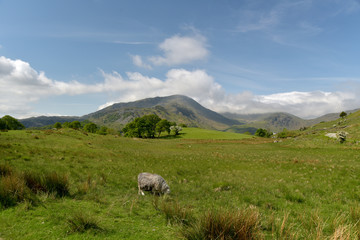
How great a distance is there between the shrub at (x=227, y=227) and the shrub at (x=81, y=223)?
3358mm

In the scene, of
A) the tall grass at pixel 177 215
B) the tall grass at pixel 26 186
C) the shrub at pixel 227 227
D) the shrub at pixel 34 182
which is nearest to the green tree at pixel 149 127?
the tall grass at pixel 26 186

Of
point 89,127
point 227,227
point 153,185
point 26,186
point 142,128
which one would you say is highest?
point 89,127

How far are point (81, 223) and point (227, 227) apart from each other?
470 centimetres

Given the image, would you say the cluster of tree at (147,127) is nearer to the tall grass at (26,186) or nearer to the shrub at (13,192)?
the tall grass at (26,186)

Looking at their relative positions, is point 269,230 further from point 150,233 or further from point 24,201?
point 24,201

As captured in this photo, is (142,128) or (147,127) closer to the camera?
(142,128)

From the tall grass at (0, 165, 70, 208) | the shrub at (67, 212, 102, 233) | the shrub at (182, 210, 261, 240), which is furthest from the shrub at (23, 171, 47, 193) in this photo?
the shrub at (182, 210, 261, 240)

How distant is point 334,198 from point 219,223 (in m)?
10.0

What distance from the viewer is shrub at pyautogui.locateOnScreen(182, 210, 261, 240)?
4918 mm

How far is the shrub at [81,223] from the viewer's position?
5785 mm

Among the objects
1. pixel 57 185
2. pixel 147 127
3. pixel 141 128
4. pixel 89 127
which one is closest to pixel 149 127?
pixel 147 127

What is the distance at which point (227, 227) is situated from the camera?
5.00 meters

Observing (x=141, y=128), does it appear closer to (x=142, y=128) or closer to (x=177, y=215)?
(x=142, y=128)

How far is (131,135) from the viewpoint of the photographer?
107875 millimetres
